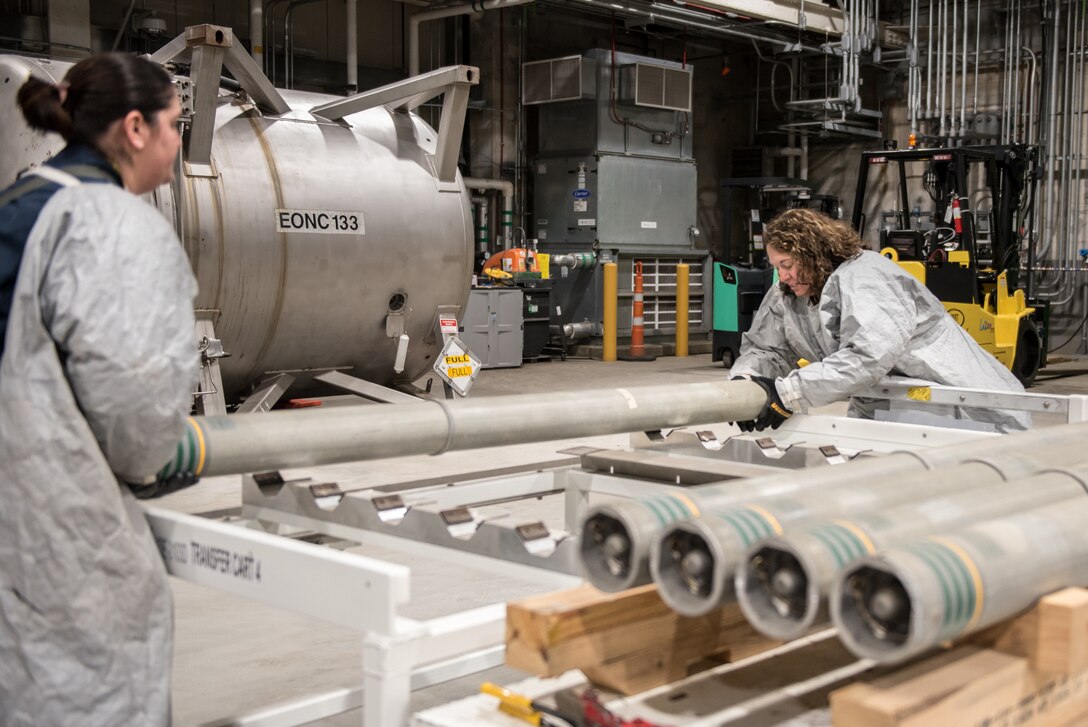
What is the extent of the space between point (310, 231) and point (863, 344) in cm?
369

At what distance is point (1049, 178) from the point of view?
1385 cm

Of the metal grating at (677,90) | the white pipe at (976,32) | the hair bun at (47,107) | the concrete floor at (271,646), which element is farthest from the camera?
the white pipe at (976,32)

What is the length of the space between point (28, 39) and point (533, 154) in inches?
237

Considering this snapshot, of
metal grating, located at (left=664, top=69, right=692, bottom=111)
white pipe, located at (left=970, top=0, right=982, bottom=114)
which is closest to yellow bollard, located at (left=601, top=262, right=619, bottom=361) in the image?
metal grating, located at (left=664, top=69, right=692, bottom=111)

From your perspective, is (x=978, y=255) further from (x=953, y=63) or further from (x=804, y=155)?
(x=804, y=155)

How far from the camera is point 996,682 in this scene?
1.55m

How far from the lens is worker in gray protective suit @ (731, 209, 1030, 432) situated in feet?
12.0

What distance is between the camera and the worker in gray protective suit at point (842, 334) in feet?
12.0

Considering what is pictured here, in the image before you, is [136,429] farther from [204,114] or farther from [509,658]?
[204,114]

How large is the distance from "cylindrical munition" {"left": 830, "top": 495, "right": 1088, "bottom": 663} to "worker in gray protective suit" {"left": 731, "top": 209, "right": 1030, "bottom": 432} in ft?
6.57

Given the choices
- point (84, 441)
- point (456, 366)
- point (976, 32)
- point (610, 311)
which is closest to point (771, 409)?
point (84, 441)

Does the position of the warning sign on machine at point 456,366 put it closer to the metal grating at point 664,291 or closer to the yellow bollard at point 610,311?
the yellow bollard at point 610,311

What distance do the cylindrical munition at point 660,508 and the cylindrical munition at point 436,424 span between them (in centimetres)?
95

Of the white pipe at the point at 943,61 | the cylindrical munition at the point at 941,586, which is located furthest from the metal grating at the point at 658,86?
the cylindrical munition at the point at 941,586
